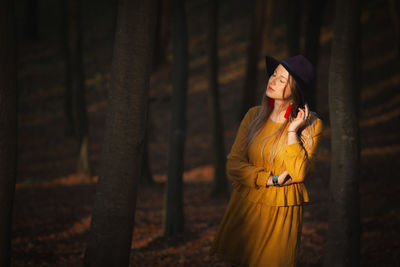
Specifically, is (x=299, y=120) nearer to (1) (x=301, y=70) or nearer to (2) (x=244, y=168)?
(1) (x=301, y=70)

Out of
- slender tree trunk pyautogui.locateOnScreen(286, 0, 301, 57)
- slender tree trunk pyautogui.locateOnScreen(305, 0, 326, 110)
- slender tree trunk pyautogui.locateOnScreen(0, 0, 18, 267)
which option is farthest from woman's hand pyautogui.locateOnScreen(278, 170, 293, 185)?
slender tree trunk pyautogui.locateOnScreen(305, 0, 326, 110)

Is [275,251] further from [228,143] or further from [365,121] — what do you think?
[365,121]

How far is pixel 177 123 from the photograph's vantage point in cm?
714

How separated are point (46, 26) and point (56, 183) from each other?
72.8 ft

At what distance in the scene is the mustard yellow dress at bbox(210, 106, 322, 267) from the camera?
3.01 meters

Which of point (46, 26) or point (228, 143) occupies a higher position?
point (46, 26)

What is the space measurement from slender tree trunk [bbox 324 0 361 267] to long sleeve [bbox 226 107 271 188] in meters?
1.48

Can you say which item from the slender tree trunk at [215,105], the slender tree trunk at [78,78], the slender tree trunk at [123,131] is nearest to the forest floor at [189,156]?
the slender tree trunk at [215,105]

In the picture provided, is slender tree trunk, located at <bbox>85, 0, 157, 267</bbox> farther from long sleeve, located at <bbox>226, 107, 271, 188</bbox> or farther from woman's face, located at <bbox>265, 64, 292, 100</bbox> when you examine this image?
woman's face, located at <bbox>265, 64, 292, 100</bbox>

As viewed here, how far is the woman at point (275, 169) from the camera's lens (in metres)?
3.00

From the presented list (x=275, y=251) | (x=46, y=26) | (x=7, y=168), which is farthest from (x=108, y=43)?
(x=275, y=251)

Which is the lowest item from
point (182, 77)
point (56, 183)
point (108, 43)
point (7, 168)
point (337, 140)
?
point (56, 183)

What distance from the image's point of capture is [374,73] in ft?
60.6

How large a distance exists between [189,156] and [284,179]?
11454 mm
